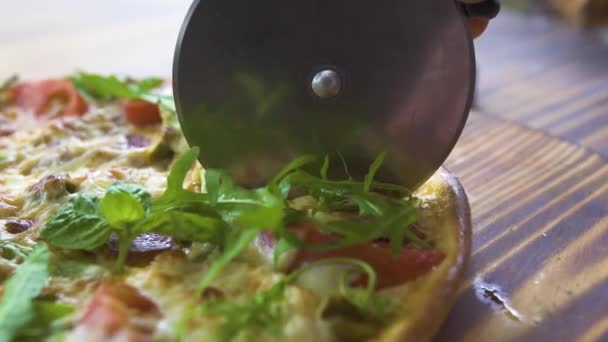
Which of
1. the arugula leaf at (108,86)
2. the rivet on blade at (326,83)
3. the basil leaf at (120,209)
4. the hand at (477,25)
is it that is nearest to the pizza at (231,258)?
the basil leaf at (120,209)

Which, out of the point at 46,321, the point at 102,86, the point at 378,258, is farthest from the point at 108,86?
the point at 378,258

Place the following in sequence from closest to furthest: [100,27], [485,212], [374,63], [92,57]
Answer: [374,63]
[485,212]
[92,57]
[100,27]

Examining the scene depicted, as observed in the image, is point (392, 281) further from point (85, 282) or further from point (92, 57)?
point (92, 57)

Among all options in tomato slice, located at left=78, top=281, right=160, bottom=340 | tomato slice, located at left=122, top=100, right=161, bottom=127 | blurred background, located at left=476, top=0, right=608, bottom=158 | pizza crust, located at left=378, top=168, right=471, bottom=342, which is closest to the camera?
tomato slice, located at left=78, top=281, right=160, bottom=340

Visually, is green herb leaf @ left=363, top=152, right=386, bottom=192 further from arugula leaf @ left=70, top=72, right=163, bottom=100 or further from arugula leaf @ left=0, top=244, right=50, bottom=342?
arugula leaf @ left=70, top=72, right=163, bottom=100

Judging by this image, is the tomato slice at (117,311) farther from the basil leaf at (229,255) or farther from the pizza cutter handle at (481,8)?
the pizza cutter handle at (481,8)

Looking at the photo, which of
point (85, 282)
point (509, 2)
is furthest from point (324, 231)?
point (509, 2)

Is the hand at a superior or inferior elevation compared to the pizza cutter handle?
inferior

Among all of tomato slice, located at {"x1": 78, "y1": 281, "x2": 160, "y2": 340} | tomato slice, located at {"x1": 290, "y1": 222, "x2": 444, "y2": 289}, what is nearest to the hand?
tomato slice, located at {"x1": 290, "y1": 222, "x2": 444, "y2": 289}
